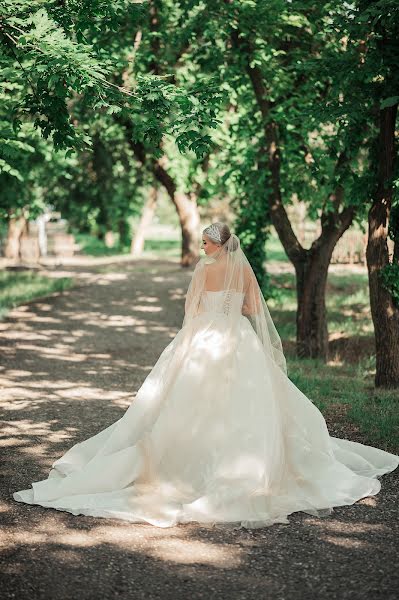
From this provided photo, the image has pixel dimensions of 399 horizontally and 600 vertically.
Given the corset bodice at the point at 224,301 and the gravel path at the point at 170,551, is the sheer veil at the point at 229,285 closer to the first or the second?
the corset bodice at the point at 224,301

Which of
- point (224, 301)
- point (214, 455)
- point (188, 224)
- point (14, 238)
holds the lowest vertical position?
point (214, 455)

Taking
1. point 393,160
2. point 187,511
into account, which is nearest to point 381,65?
point 393,160

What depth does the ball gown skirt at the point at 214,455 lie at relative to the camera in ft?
18.4

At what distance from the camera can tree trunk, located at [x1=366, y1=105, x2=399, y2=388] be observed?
9195mm

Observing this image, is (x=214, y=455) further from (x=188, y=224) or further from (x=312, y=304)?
(x=188, y=224)

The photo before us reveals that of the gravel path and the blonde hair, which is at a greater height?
the blonde hair

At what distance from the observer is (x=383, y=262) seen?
9.52 meters

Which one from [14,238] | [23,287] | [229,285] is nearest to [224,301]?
[229,285]

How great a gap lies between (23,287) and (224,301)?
51.6 feet

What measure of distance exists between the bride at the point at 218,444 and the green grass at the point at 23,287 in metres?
11.1

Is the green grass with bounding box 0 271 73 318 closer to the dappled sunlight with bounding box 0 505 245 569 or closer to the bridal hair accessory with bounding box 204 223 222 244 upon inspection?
the bridal hair accessory with bounding box 204 223 222 244

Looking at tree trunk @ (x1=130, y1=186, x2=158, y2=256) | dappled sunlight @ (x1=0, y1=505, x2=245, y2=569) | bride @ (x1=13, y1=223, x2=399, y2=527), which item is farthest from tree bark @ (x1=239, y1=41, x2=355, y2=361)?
tree trunk @ (x1=130, y1=186, x2=158, y2=256)

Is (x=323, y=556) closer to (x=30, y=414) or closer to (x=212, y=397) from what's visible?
(x=212, y=397)

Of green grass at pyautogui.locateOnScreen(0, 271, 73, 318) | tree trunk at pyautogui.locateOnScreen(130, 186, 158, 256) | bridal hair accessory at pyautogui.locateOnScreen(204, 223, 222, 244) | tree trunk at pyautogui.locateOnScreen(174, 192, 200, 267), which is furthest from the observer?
tree trunk at pyautogui.locateOnScreen(130, 186, 158, 256)
